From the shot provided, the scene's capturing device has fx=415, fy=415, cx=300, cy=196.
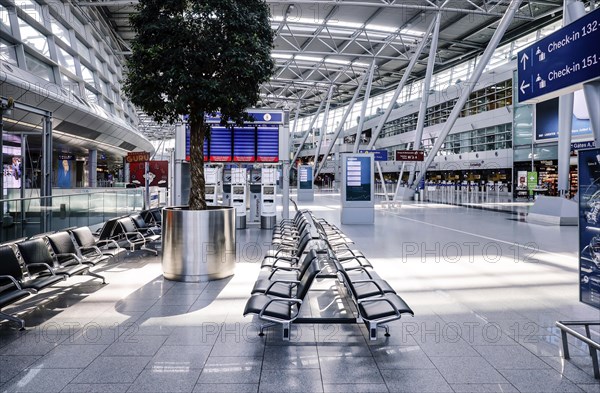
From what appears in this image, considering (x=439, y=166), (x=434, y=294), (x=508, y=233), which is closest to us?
(x=434, y=294)

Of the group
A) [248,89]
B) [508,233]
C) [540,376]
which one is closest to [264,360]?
[540,376]

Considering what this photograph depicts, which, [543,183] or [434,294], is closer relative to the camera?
[434,294]

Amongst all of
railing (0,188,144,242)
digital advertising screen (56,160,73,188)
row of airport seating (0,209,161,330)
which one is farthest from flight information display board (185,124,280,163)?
digital advertising screen (56,160,73,188)

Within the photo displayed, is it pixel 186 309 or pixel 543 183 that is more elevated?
pixel 543 183

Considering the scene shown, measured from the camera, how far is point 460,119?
38.4 metres

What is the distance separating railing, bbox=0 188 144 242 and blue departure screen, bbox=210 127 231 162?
3351mm

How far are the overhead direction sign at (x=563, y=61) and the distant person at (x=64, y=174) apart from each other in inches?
1321

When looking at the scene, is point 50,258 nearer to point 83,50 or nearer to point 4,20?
point 4,20

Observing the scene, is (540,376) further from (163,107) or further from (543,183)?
(543,183)

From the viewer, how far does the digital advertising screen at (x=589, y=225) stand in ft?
11.4

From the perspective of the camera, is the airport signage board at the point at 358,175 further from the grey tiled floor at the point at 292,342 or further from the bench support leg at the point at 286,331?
the bench support leg at the point at 286,331

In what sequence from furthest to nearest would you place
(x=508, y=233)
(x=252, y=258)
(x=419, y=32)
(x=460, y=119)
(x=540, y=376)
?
(x=460, y=119)
(x=419, y=32)
(x=508, y=233)
(x=252, y=258)
(x=540, y=376)

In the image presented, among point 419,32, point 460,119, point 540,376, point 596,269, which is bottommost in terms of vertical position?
point 540,376

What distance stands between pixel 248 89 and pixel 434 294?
4073 millimetres
